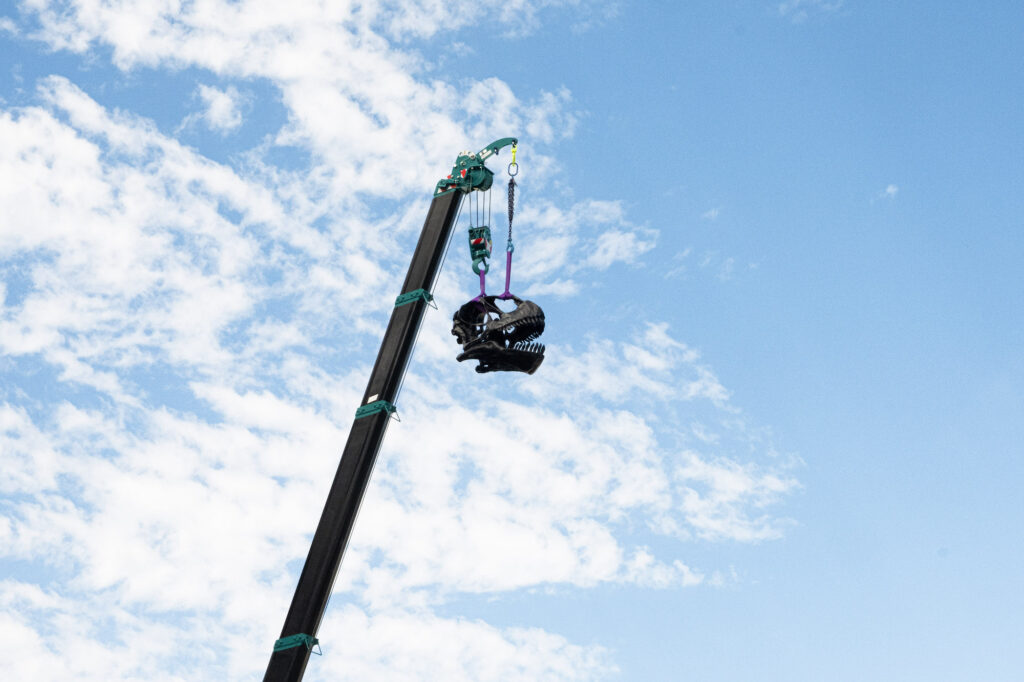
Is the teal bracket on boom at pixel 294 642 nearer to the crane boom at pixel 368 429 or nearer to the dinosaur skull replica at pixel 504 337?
the crane boom at pixel 368 429

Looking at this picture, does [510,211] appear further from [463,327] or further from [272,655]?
[272,655]

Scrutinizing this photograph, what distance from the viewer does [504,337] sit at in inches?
1023

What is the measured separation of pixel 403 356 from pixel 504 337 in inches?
82.3

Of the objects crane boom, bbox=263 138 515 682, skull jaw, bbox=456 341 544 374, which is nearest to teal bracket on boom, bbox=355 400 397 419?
crane boom, bbox=263 138 515 682

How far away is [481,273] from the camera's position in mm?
Answer: 28031

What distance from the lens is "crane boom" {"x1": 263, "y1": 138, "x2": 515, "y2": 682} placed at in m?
22.9

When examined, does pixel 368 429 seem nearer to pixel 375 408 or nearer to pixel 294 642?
pixel 375 408

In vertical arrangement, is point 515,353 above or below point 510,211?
below

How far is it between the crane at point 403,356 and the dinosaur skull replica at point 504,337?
2 cm

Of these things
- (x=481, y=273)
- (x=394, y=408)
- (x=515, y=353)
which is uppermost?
(x=481, y=273)

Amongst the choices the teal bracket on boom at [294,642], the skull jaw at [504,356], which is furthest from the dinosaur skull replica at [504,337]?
the teal bracket on boom at [294,642]

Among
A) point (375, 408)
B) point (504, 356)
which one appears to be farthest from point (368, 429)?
point (504, 356)

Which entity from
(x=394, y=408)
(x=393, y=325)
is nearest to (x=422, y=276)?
(x=393, y=325)

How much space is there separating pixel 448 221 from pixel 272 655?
402 inches
